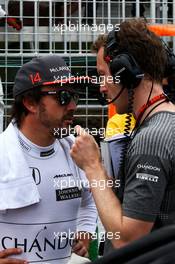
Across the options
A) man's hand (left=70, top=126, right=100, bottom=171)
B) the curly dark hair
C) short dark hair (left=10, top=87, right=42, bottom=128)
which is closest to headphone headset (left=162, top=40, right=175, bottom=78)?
the curly dark hair

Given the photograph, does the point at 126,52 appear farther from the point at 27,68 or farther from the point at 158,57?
the point at 27,68

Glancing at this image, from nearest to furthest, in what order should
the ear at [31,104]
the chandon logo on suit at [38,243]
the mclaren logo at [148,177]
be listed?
the mclaren logo at [148,177] < the chandon logo on suit at [38,243] < the ear at [31,104]

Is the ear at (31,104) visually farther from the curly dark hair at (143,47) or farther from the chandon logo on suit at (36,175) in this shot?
the curly dark hair at (143,47)

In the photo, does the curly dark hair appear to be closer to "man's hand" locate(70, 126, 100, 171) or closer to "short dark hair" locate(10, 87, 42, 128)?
"man's hand" locate(70, 126, 100, 171)

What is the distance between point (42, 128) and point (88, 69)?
2.09 meters

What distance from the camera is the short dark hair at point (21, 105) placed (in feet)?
8.20

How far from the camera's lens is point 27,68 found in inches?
98.2

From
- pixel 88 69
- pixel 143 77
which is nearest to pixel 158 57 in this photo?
pixel 143 77

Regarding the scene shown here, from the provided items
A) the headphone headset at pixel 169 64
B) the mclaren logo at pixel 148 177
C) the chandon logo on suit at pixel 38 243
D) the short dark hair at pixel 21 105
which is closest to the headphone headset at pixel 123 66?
the headphone headset at pixel 169 64

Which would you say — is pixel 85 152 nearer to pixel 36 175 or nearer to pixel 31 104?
pixel 36 175

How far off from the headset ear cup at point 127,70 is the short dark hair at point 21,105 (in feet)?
1.62

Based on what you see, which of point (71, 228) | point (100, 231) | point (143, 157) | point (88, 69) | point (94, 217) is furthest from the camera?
point (88, 69)

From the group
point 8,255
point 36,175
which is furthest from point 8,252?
point 36,175

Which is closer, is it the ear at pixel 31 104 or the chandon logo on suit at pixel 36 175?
the chandon logo on suit at pixel 36 175
